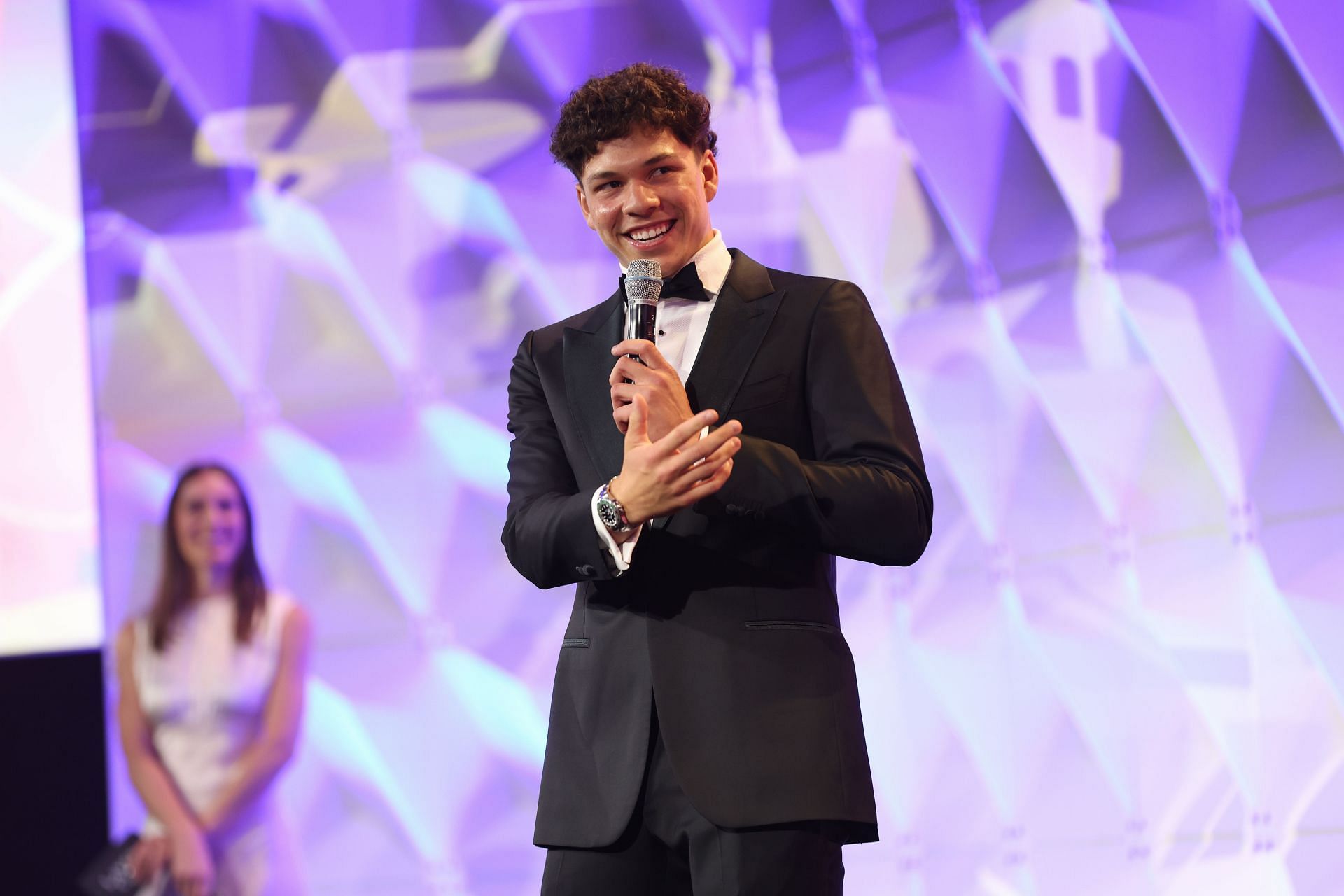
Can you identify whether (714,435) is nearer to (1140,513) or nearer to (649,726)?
(649,726)

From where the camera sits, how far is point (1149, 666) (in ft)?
9.12

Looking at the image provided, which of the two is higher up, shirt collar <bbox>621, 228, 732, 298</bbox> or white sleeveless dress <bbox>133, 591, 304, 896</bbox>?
shirt collar <bbox>621, 228, 732, 298</bbox>

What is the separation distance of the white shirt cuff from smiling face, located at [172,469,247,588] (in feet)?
7.76

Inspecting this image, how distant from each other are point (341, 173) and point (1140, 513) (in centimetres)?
230

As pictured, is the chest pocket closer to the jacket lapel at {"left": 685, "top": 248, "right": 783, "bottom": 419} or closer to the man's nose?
the jacket lapel at {"left": 685, "top": 248, "right": 783, "bottom": 419}

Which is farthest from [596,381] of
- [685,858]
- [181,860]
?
[181,860]

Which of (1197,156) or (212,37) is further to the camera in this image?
(212,37)

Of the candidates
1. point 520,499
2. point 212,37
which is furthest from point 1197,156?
point 212,37

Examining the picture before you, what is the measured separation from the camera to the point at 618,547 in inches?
56.4

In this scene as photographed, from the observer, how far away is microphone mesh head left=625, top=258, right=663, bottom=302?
1.51 metres

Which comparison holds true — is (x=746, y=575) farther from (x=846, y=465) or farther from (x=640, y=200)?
(x=640, y=200)

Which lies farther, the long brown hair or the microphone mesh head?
the long brown hair

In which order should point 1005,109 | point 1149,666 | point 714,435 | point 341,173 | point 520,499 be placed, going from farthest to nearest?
point 341,173, point 1005,109, point 1149,666, point 520,499, point 714,435

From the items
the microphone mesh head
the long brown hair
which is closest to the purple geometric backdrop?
the long brown hair
